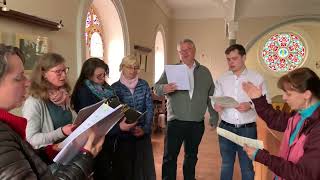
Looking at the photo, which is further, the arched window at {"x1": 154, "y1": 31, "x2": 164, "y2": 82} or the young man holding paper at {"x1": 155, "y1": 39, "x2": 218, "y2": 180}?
the arched window at {"x1": 154, "y1": 31, "x2": 164, "y2": 82}

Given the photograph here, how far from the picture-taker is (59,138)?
1.66m

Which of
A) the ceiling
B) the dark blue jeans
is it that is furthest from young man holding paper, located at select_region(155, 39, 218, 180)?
the ceiling

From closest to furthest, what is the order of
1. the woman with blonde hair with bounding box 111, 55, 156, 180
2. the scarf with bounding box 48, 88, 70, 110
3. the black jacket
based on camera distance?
the black jacket, the scarf with bounding box 48, 88, 70, 110, the woman with blonde hair with bounding box 111, 55, 156, 180

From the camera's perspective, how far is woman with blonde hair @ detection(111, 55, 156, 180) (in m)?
2.54

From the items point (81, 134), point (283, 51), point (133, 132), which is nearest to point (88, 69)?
point (133, 132)

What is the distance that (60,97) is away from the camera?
180 centimetres

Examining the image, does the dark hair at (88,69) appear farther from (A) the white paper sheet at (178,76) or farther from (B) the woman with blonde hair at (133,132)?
(A) the white paper sheet at (178,76)

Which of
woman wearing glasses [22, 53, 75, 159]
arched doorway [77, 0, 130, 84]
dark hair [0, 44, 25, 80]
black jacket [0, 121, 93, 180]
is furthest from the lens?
arched doorway [77, 0, 130, 84]

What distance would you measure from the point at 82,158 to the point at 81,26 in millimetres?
2603

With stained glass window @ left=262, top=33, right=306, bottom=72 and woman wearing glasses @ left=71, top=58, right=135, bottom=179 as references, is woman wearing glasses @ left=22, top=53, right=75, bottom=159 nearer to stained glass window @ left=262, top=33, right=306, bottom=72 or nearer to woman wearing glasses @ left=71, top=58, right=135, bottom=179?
woman wearing glasses @ left=71, top=58, right=135, bottom=179

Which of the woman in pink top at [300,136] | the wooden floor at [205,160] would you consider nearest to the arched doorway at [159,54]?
the wooden floor at [205,160]

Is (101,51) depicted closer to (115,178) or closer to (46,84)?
(115,178)

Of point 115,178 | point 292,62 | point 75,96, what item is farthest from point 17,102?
point 292,62

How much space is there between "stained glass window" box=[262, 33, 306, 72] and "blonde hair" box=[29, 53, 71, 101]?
9858 millimetres
